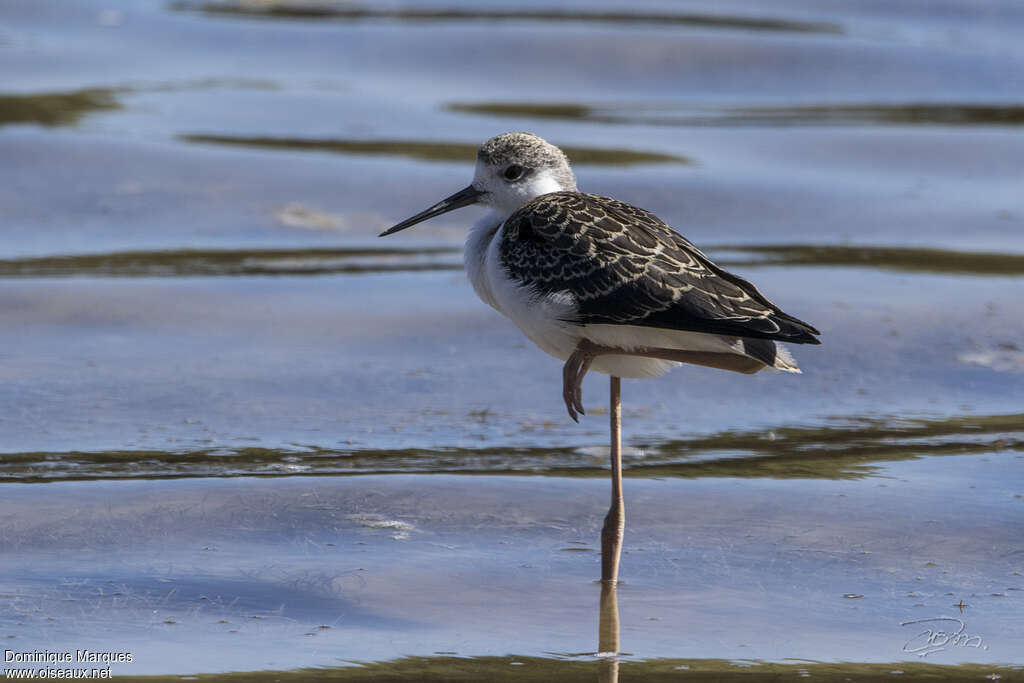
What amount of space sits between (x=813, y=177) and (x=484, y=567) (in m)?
7.33

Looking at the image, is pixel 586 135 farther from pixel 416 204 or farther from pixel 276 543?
pixel 276 543

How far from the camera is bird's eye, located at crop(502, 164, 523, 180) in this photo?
21.2 ft

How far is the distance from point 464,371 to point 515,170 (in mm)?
2181

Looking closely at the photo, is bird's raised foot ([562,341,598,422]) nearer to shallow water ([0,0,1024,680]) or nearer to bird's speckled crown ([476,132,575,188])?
shallow water ([0,0,1024,680])

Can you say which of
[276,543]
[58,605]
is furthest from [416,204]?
[58,605]

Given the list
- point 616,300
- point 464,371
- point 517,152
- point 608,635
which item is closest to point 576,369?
point 616,300

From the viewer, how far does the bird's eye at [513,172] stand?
6477 mm

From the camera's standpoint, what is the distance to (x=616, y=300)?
5.63 meters

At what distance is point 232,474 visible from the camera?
689cm
